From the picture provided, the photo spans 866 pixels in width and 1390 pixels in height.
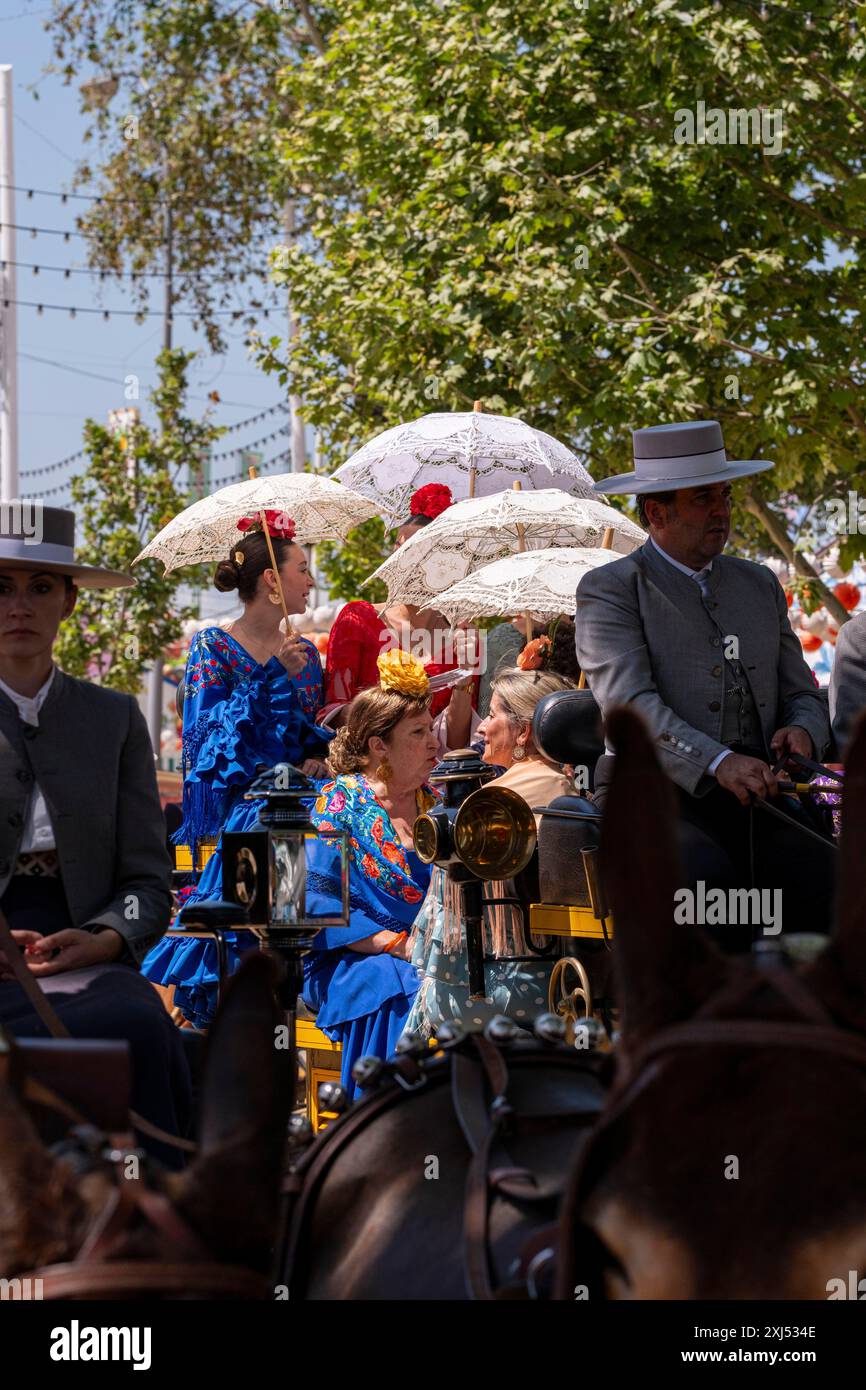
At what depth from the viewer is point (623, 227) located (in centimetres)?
1165

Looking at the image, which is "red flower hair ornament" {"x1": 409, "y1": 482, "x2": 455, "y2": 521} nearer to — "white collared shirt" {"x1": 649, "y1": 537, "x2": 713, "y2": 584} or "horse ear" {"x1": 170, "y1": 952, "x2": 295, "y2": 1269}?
"white collared shirt" {"x1": 649, "y1": 537, "x2": 713, "y2": 584}

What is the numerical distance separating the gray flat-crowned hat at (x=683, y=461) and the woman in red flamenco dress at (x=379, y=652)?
2.61m

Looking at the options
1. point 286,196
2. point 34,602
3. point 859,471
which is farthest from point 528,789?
point 286,196

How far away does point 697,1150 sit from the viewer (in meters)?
1.38

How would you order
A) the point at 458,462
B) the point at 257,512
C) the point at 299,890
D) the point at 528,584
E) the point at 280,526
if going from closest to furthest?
the point at 299,890 → the point at 280,526 → the point at 528,584 → the point at 257,512 → the point at 458,462

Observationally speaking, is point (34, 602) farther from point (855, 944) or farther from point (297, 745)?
point (297, 745)

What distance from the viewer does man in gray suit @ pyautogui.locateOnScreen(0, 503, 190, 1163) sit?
11.3 feet

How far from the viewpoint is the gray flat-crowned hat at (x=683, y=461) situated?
4.62m

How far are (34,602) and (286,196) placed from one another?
19.1 m

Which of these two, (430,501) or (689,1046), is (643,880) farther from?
(430,501)

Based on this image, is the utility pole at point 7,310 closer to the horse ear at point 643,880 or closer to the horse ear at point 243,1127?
the horse ear at point 243,1127

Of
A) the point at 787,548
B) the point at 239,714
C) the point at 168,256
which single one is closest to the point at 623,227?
the point at 787,548

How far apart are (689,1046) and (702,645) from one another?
11.2ft

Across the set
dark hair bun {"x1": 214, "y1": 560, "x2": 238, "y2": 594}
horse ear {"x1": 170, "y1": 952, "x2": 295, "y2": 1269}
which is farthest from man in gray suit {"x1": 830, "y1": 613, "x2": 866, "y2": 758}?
horse ear {"x1": 170, "y1": 952, "x2": 295, "y2": 1269}
